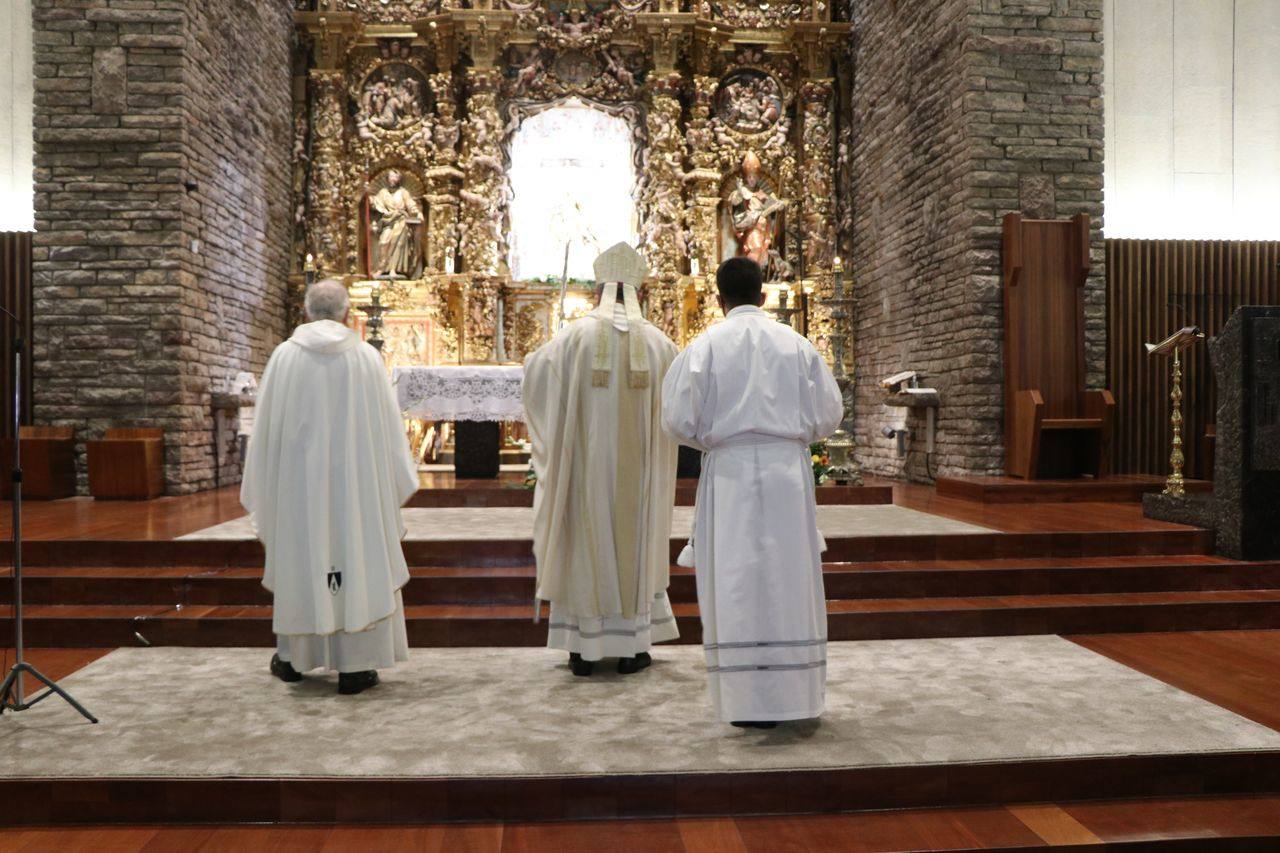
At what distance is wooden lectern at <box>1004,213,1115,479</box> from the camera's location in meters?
8.97

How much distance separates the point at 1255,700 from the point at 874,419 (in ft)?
26.8

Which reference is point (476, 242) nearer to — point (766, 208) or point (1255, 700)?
point (766, 208)

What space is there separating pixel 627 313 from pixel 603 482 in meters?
0.78

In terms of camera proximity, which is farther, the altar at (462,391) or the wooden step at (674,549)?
the altar at (462,391)

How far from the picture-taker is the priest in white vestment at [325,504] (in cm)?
404

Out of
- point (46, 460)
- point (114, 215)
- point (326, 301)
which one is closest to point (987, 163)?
point (326, 301)

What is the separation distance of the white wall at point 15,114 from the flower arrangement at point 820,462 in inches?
318

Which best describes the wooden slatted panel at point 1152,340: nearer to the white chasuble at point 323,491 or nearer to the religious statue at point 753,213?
the religious statue at point 753,213

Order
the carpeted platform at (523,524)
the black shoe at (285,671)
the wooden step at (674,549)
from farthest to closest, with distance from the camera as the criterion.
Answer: the carpeted platform at (523,524), the wooden step at (674,549), the black shoe at (285,671)

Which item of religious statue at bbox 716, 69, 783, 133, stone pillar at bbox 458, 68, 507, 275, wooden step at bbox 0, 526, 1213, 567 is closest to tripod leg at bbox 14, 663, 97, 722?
wooden step at bbox 0, 526, 1213, 567

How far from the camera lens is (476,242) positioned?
1206cm

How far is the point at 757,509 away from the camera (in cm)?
357

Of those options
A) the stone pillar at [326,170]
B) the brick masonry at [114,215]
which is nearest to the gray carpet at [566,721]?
the brick masonry at [114,215]

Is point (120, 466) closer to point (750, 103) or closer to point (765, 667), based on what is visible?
point (765, 667)
